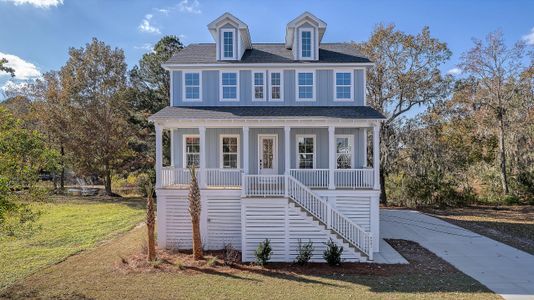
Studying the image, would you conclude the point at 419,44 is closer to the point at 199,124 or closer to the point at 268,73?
the point at 268,73

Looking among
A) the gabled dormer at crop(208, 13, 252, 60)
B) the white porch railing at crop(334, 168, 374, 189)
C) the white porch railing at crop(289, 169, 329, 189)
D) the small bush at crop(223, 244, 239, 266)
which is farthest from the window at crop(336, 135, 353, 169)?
the small bush at crop(223, 244, 239, 266)

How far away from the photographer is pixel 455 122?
75.2 feet

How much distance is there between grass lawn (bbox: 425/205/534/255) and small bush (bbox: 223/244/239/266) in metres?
11.4

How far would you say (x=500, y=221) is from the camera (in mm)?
18250

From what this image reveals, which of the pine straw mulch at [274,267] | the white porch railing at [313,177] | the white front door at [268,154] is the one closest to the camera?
the pine straw mulch at [274,267]

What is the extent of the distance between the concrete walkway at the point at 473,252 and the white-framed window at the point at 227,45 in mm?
11168

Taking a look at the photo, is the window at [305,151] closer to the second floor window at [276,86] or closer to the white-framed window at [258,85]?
the second floor window at [276,86]

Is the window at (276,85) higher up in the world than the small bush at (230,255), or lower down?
higher up

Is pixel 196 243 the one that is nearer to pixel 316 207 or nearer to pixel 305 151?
pixel 316 207

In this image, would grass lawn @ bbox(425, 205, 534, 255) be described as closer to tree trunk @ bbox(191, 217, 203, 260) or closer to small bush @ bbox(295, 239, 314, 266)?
small bush @ bbox(295, 239, 314, 266)

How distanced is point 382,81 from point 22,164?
2083 centimetres

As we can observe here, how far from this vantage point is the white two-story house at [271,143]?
1141 centimetres

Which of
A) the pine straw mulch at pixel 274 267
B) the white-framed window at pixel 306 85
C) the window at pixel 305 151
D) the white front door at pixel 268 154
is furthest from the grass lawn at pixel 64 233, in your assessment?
the white-framed window at pixel 306 85

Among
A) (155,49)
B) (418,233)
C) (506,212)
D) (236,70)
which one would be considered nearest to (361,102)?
(236,70)
